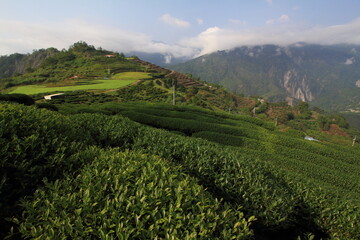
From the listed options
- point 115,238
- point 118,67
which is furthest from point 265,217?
point 118,67

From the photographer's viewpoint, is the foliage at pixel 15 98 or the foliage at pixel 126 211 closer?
the foliage at pixel 126 211

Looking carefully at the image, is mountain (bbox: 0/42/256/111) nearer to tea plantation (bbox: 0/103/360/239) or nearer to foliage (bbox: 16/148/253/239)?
tea plantation (bbox: 0/103/360/239)

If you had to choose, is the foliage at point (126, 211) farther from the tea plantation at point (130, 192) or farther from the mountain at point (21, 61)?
the mountain at point (21, 61)

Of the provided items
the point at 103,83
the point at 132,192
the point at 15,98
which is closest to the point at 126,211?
the point at 132,192

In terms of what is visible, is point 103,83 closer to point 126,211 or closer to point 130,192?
point 130,192

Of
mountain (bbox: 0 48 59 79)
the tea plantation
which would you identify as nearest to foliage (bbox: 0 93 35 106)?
the tea plantation

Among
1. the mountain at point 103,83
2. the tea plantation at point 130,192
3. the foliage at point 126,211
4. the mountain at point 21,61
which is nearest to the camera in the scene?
the foliage at point 126,211

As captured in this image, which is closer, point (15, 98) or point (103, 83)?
point (15, 98)

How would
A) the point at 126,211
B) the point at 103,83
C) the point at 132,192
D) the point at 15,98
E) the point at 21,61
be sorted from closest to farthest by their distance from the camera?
1. the point at 126,211
2. the point at 132,192
3. the point at 15,98
4. the point at 103,83
5. the point at 21,61

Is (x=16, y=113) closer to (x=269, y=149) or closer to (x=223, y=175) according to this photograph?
(x=223, y=175)

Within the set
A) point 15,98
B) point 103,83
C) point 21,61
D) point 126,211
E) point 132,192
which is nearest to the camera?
point 126,211

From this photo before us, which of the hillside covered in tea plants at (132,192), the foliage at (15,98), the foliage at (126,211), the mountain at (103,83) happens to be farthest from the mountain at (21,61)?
the foliage at (126,211)

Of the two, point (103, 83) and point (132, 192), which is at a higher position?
point (103, 83)

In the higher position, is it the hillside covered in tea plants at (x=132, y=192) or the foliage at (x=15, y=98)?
the foliage at (x=15, y=98)
